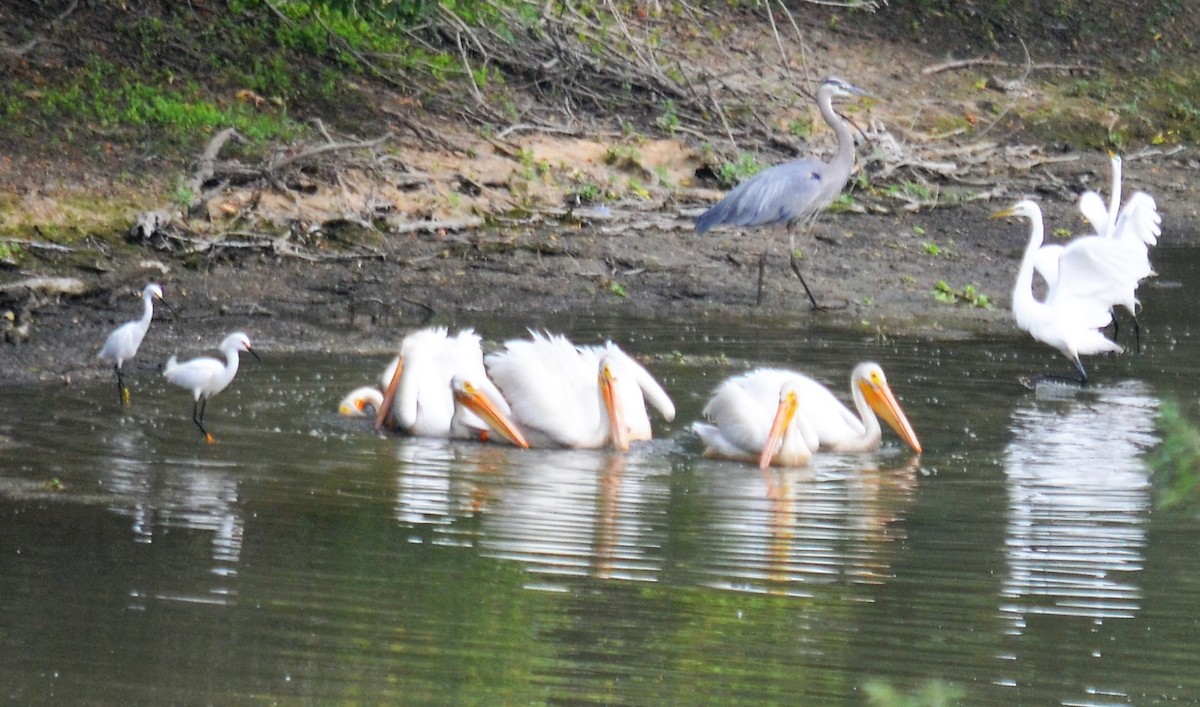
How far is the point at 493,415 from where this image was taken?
332 inches

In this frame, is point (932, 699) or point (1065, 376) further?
point (1065, 376)

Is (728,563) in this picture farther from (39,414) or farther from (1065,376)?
(1065,376)

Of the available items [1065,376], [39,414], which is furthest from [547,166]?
[39,414]

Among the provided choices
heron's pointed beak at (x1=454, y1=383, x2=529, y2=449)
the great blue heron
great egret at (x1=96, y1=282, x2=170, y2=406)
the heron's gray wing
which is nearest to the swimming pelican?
heron's pointed beak at (x1=454, y1=383, x2=529, y2=449)

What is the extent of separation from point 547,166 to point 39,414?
22.7 ft

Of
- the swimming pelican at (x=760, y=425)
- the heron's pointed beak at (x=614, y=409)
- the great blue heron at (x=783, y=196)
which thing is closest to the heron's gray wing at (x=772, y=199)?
the great blue heron at (x=783, y=196)

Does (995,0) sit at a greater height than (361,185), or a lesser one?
greater

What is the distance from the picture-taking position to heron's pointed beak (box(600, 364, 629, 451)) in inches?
330

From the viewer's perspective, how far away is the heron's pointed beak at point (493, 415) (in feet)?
27.7

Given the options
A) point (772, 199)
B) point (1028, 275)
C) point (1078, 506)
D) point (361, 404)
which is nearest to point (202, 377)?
point (361, 404)

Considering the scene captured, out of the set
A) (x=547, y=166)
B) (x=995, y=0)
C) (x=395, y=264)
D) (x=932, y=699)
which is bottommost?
(x=932, y=699)

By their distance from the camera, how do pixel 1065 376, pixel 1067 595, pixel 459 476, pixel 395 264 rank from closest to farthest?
pixel 1067 595
pixel 459 476
pixel 1065 376
pixel 395 264

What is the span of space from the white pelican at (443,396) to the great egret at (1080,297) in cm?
369

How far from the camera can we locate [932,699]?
252 centimetres
